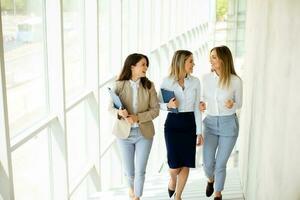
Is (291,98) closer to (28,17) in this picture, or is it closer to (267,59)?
(267,59)

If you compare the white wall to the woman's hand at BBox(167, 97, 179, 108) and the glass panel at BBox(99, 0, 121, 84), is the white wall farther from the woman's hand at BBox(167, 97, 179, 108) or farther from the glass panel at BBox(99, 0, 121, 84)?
the glass panel at BBox(99, 0, 121, 84)

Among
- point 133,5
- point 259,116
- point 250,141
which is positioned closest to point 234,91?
point 259,116

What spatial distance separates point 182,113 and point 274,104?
1320mm

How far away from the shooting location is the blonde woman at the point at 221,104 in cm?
523

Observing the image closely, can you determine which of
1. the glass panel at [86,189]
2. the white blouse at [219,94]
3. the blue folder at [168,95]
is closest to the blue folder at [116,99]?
the blue folder at [168,95]

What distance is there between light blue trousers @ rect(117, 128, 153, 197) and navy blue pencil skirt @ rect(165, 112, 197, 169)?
0.24 m

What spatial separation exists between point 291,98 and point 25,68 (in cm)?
261

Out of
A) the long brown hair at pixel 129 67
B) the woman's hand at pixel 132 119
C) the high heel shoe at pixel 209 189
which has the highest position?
the long brown hair at pixel 129 67

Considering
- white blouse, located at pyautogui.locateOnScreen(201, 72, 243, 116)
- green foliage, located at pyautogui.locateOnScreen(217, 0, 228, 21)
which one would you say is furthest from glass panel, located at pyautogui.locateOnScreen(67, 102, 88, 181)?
green foliage, located at pyautogui.locateOnScreen(217, 0, 228, 21)

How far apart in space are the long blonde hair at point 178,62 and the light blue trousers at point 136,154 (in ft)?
2.35

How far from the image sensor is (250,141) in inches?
230

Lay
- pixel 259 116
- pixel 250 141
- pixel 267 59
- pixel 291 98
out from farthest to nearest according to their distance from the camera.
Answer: pixel 250 141 → pixel 259 116 → pixel 267 59 → pixel 291 98

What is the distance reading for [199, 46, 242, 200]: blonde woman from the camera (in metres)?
5.23

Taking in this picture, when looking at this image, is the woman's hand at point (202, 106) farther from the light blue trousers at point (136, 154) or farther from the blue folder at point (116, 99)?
the blue folder at point (116, 99)
